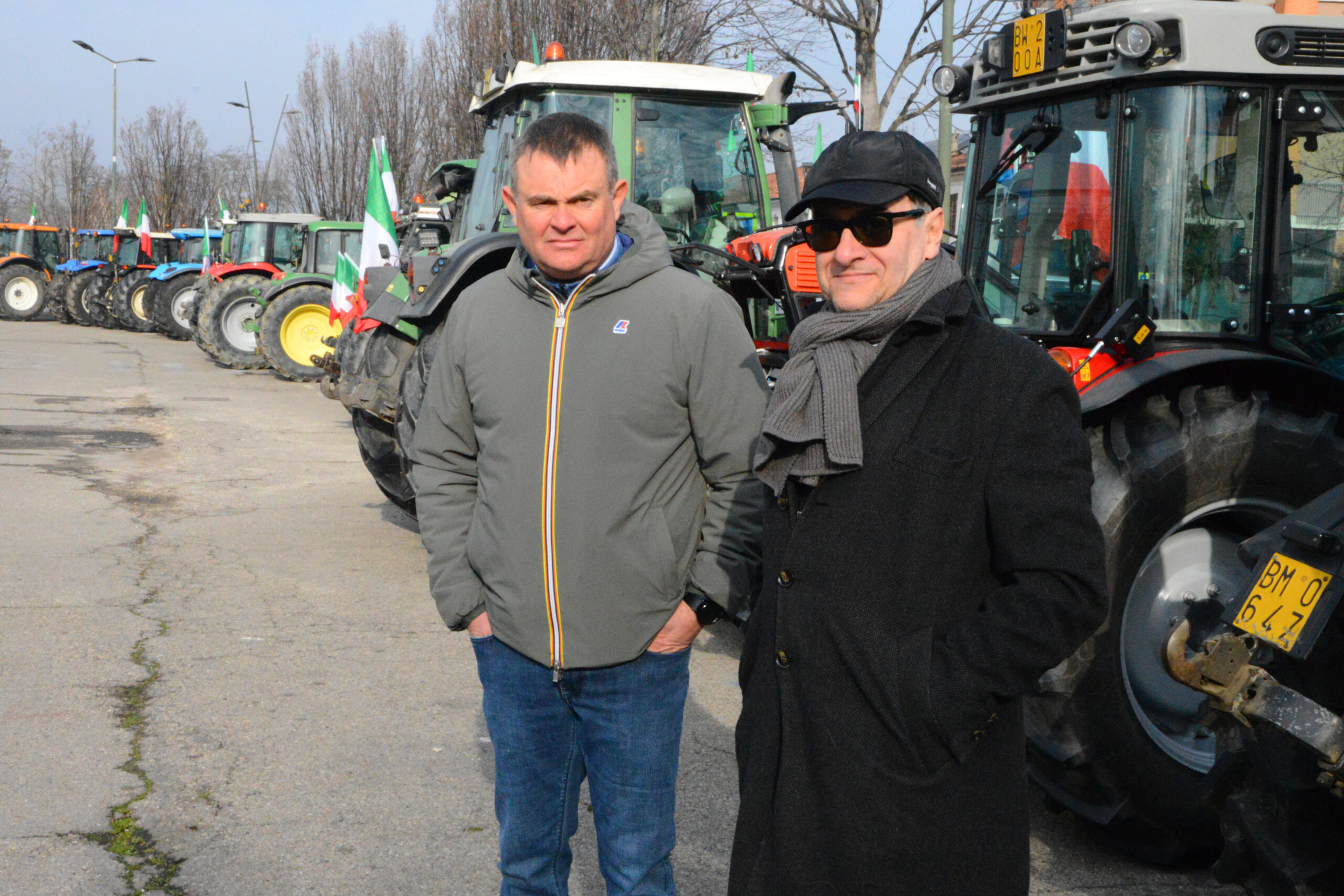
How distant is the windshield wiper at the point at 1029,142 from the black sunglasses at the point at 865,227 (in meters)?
2.54

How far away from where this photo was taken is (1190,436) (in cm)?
349

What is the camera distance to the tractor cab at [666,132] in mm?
7316

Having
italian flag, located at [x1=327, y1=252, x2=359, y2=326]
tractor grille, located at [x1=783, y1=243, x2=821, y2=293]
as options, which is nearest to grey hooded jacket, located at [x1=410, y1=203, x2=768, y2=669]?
tractor grille, located at [x1=783, y1=243, x2=821, y2=293]

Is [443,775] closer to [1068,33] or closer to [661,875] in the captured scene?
[661,875]

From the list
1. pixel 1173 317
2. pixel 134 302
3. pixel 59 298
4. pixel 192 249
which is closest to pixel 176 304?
pixel 134 302

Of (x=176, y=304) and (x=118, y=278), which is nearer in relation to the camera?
(x=176, y=304)

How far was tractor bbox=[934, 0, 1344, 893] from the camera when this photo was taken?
3.45m

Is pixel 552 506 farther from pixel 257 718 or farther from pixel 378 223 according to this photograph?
pixel 378 223

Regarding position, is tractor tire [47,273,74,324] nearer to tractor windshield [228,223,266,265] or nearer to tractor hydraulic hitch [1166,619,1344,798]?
tractor windshield [228,223,266,265]

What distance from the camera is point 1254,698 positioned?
2.50 meters

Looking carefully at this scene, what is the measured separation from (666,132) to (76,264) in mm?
28792

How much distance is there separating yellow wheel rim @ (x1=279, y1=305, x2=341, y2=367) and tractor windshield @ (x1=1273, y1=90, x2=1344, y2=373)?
14690 mm

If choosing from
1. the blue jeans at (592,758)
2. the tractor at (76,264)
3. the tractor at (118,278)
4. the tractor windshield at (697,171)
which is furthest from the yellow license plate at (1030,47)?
the tractor at (76,264)

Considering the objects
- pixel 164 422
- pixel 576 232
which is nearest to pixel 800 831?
pixel 576 232
